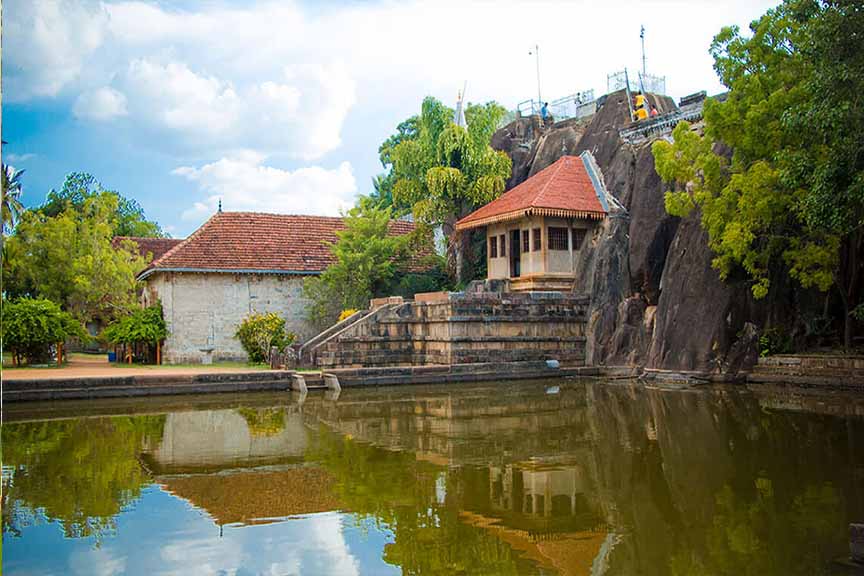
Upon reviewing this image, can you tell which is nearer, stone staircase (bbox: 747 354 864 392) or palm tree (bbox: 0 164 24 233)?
palm tree (bbox: 0 164 24 233)

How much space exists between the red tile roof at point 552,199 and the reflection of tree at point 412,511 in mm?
14378

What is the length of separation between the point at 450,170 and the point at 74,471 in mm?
19990

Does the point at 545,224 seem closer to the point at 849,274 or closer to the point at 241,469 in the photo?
the point at 849,274

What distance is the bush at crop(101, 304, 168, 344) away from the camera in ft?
77.8

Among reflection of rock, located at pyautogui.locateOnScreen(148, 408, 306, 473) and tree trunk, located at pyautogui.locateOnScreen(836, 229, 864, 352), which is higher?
tree trunk, located at pyautogui.locateOnScreen(836, 229, 864, 352)

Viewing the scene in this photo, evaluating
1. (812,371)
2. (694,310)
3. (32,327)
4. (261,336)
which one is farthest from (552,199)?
(32,327)

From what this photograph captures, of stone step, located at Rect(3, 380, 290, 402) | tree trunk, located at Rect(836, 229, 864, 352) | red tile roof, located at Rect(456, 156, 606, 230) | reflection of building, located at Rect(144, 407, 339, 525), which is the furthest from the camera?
red tile roof, located at Rect(456, 156, 606, 230)

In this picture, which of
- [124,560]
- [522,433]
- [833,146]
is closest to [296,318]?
[522,433]

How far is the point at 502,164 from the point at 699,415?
16.6 meters

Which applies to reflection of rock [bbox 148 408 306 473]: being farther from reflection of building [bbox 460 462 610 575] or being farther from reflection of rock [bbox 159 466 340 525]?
reflection of building [bbox 460 462 610 575]

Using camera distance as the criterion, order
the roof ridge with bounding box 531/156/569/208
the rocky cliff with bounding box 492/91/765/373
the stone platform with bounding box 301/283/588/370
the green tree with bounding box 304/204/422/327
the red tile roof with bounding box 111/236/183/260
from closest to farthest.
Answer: the rocky cliff with bounding box 492/91/765/373 < the stone platform with bounding box 301/283/588/370 < the roof ridge with bounding box 531/156/569/208 < the green tree with bounding box 304/204/422/327 < the red tile roof with bounding box 111/236/183/260

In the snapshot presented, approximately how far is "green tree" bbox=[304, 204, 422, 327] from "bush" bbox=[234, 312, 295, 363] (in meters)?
1.95

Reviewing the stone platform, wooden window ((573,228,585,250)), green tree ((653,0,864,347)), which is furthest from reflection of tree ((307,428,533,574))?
wooden window ((573,228,585,250))

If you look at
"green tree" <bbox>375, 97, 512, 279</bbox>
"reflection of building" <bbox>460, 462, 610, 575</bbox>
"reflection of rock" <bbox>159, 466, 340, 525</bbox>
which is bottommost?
"reflection of building" <bbox>460, 462, 610, 575</bbox>
